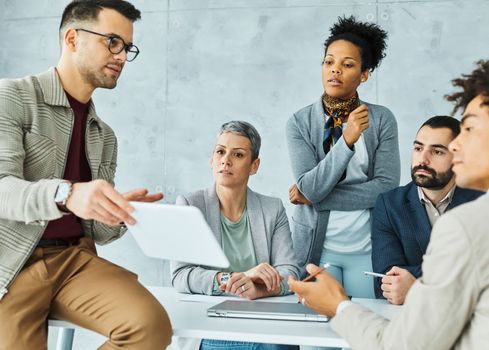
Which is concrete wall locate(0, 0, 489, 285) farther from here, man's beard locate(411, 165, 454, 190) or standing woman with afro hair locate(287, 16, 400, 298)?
man's beard locate(411, 165, 454, 190)

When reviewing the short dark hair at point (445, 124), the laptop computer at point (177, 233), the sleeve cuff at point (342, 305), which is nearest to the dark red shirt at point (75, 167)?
the laptop computer at point (177, 233)

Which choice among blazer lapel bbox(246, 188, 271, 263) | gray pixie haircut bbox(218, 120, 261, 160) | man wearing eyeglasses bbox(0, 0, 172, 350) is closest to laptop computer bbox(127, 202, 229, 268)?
man wearing eyeglasses bbox(0, 0, 172, 350)

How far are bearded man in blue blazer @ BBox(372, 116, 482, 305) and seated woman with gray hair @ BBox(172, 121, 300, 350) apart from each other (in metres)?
0.35

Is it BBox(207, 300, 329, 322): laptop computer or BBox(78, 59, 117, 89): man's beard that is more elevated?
BBox(78, 59, 117, 89): man's beard

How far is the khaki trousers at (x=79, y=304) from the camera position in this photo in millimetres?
1810

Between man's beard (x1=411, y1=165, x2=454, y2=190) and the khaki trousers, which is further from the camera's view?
man's beard (x1=411, y1=165, x2=454, y2=190)

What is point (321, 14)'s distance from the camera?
437 centimetres

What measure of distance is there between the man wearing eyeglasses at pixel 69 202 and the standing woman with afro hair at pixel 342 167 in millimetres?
868

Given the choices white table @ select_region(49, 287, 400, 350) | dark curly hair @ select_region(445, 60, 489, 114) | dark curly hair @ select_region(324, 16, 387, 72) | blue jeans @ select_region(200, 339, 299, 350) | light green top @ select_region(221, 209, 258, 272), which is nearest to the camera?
dark curly hair @ select_region(445, 60, 489, 114)

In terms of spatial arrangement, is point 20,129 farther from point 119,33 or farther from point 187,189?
point 187,189

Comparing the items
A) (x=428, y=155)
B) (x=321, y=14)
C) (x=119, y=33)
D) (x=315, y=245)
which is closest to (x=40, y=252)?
(x=119, y=33)

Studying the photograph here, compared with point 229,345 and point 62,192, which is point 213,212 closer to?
point 229,345

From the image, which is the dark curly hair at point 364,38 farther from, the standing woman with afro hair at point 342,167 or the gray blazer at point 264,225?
the gray blazer at point 264,225

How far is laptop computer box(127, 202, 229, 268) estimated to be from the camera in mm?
1633
